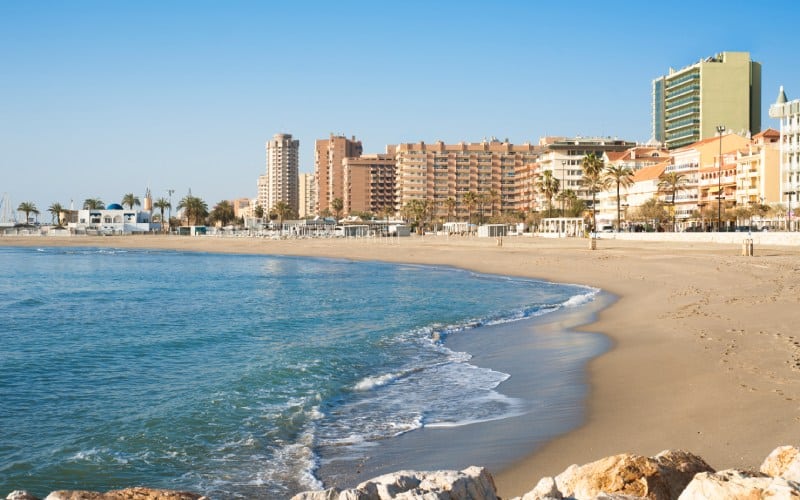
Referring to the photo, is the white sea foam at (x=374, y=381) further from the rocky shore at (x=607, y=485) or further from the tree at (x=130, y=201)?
the tree at (x=130, y=201)

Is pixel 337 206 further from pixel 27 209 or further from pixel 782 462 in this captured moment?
pixel 782 462

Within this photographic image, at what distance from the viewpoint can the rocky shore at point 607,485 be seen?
12.7 ft

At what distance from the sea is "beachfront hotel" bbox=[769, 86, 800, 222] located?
57117mm

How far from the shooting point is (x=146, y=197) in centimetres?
17800

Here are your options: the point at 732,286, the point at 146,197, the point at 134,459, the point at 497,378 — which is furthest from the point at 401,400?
the point at 146,197

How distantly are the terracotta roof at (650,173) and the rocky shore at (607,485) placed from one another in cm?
10208

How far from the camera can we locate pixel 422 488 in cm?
425

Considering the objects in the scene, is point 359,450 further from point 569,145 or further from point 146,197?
point 146,197

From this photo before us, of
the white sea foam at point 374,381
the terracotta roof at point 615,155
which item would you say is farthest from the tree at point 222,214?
the white sea foam at point 374,381

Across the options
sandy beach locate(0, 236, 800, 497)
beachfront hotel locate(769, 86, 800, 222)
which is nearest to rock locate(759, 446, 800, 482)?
sandy beach locate(0, 236, 800, 497)

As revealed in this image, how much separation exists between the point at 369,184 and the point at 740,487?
182m

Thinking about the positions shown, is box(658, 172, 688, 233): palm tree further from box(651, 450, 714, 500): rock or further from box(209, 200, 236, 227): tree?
box(209, 200, 236, 227): tree

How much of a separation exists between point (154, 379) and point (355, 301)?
1452 centimetres

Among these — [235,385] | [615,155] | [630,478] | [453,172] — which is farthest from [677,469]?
[453,172]
